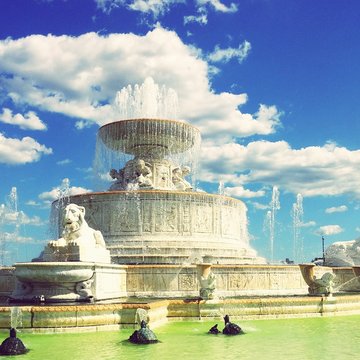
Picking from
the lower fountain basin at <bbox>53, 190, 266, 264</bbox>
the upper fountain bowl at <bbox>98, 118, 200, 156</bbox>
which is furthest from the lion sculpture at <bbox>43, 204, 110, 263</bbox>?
the upper fountain bowl at <bbox>98, 118, 200, 156</bbox>

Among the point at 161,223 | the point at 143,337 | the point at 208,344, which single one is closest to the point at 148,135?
the point at 161,223

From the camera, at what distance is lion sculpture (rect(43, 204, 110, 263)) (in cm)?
1434

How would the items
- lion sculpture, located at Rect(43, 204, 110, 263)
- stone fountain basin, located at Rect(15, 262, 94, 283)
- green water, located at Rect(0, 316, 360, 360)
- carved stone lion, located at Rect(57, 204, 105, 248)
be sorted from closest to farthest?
green water, located at Rect(0, 316, 360, 360)
stone fountain basin, located at Rect(15, 262, 94, 283)
lion sculpture, located at Rect(43, 204, 110, 263)
carved stone lion, located at Rect(57, 204, 105, 248)

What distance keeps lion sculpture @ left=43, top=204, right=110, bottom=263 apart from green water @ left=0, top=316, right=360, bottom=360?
3.41m

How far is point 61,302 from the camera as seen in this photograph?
1323 cm

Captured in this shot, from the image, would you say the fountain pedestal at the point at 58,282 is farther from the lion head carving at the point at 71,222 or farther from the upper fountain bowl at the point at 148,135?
the upper fountain bowl at the point at 148,135

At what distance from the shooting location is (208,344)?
976cm

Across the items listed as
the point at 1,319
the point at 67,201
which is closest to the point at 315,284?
the point at 1,319

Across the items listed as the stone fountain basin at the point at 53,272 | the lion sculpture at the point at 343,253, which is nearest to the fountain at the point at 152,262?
the stone fountain basin at the point at 53,272

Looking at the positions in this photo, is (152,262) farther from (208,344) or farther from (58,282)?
(208,344)

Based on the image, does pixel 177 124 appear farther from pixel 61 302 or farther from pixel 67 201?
pixel 61 302

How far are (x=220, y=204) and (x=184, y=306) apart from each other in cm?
984

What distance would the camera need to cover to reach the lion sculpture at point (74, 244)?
14.3 metres

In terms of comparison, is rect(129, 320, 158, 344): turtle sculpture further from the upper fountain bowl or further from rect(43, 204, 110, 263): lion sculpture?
the upper fountain bowl
